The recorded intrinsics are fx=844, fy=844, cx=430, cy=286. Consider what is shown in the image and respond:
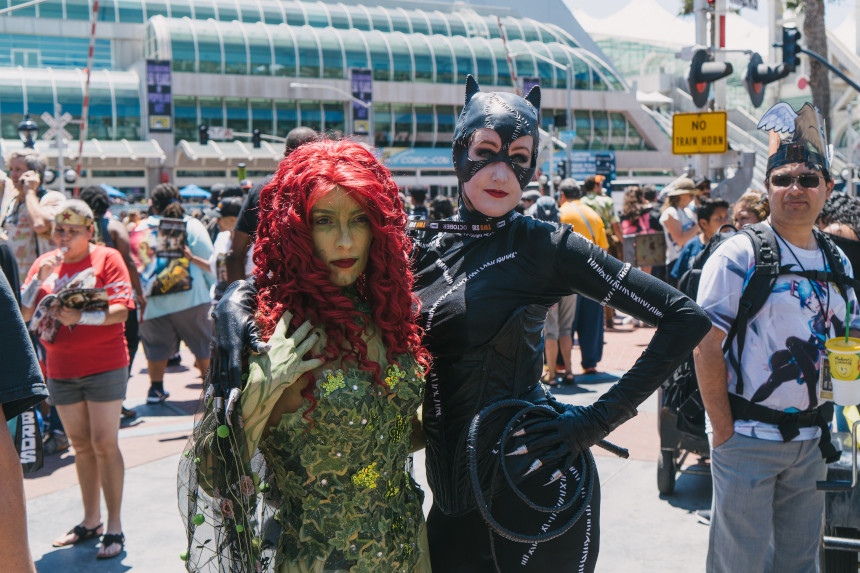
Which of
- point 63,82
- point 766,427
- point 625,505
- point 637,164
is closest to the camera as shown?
point 766,427

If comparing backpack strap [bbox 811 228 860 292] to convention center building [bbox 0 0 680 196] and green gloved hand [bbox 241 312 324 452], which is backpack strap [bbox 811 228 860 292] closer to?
green gloved hand [bbox 241 312 324 452]

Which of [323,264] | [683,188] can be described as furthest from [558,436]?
[683,188]

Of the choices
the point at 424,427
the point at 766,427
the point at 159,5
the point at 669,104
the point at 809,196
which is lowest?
the point at 766,427

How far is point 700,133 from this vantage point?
35.2ft

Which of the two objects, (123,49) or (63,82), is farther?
(123,49)

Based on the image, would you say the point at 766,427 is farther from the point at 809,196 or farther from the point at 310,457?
the point at 310,457

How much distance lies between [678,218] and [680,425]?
17.3 ft

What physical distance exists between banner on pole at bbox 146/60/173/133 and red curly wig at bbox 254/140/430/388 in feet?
160

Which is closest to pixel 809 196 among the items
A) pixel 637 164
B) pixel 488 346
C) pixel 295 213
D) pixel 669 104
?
pixel 488 346

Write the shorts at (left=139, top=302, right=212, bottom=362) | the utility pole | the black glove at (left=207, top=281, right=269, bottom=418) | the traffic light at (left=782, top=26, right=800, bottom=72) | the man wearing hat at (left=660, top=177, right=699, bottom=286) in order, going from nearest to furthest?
the black glove at (left=207, top=281, right=269, bottom=418), the shorts at (left=139, top=302, right=212, bottom=362), the man wearing hat at (left=660, top=177, right=699, bottom=286), the utility pole, the traffic light at (left=782, top=26, right=800, bottom=72)

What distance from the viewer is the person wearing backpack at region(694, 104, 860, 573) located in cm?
302

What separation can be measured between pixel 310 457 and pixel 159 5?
5590cm

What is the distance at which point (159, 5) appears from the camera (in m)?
52.4

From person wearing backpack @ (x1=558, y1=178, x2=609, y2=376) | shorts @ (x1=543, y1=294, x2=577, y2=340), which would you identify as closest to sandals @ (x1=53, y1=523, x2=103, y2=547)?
shorts @ (x1=543, y1=294, x2=577, y2=340)
